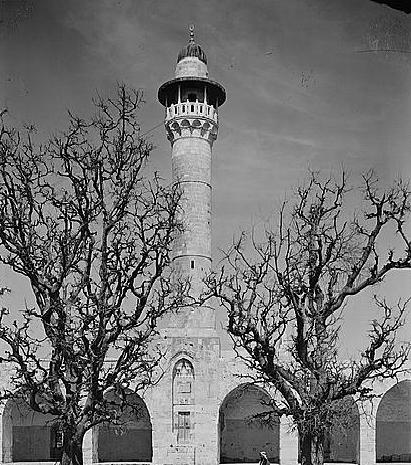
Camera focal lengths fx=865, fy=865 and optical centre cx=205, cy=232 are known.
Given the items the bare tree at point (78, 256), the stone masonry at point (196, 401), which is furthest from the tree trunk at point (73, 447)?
the stone masonry at point (196, 401)

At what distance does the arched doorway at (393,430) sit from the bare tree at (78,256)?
1243 cm

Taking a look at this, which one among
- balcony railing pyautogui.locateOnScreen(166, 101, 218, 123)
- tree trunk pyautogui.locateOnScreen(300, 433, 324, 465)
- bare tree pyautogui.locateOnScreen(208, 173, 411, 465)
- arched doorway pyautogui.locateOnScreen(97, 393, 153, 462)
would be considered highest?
balcony railing pyautogui.locateOnScreen(166, 101, 218, 123)

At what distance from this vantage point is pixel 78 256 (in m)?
7.31

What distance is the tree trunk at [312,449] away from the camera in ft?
25.6

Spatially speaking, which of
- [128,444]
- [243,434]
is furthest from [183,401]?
[128,444]

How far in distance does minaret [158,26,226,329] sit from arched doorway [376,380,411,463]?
455 centimetres

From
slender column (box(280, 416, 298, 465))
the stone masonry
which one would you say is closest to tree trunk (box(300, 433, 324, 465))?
the stone masonry

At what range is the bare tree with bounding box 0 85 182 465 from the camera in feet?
22.7

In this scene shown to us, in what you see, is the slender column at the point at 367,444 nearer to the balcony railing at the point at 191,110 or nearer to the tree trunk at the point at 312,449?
the balcony railing at the point at 191,110

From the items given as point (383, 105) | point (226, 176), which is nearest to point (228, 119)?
point (226, 176)

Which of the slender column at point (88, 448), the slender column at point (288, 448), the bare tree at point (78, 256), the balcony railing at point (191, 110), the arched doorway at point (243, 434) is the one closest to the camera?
the bare tree at point (78, 256)

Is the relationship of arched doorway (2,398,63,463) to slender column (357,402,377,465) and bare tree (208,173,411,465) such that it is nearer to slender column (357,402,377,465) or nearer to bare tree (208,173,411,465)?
slender column (357,402,377,465)

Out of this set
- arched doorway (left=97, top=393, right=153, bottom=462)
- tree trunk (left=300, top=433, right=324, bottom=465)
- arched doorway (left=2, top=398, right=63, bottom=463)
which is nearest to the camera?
tree trunk (left=300, top=433, right=324, bottom=465)

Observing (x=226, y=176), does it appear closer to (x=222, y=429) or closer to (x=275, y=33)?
(x=275, y=33)
